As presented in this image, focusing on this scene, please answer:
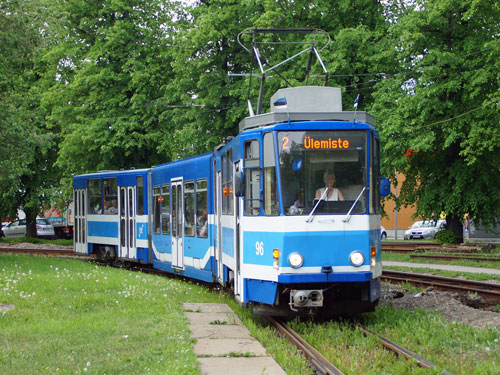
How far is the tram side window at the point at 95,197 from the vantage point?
23125mm

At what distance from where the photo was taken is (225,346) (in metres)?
8.86

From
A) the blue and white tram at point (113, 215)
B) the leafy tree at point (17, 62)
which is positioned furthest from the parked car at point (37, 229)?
the blue and white tram at point (113, 215)

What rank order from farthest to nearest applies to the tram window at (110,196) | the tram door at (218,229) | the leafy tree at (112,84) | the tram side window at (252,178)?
the leafy tree at (112,84)
the tram window at (110,196)
the tram door at (218,229)
the tram side window at (252,178)

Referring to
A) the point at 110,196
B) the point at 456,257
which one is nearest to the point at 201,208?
the point at 110,196

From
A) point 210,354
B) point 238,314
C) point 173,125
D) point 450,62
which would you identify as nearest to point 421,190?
point 450,62

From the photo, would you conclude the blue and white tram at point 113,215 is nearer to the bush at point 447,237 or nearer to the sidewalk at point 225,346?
the sidewalk at point 225,346

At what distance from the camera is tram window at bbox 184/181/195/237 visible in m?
16.4

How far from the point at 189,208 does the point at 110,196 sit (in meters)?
6.54

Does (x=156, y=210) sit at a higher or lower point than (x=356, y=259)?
higher

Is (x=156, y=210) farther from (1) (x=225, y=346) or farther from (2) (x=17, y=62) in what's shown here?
(1) (x=225, y=346)

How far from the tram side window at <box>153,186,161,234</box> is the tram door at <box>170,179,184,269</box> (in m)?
1.36

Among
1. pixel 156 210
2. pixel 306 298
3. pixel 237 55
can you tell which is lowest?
pixel 306 298

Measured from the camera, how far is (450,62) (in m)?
25.0

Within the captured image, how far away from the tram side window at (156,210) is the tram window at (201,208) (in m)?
3.56
